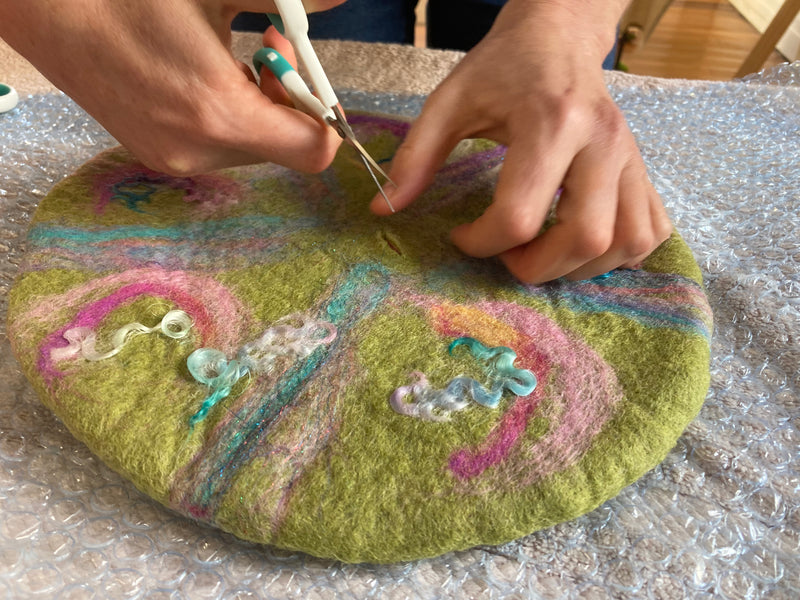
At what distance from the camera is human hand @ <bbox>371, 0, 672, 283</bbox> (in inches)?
17.2

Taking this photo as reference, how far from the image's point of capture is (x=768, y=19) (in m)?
1.96

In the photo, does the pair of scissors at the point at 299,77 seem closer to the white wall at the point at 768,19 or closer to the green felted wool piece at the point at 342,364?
the green felted wool piece at the point at 342,364

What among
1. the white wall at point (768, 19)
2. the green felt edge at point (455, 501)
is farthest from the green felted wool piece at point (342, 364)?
the white wall at point (768, 19)

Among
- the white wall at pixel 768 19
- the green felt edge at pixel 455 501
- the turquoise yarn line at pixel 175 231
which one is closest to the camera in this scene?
the green felt edge at pixel 455 501

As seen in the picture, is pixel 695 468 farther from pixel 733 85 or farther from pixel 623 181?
pixel 733 85

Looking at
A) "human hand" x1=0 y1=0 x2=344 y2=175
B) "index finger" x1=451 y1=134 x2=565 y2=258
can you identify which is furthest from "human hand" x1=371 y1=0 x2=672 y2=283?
"human hand" x1=0 y1=0 x2=344 y2=175

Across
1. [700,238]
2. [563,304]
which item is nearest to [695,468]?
[563,304]

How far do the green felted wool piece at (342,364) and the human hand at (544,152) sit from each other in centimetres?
4

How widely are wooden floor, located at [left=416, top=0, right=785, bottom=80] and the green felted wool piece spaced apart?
1.42 metres

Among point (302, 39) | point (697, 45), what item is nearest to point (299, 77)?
point (302, 39)

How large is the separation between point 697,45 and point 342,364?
1992mm

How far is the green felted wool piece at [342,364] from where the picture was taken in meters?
0.36

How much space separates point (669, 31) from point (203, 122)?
6.74 feet

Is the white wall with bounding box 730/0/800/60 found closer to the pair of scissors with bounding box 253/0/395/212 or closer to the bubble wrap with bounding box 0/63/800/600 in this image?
the bubble wrap with bounding box 0/63/800/600
